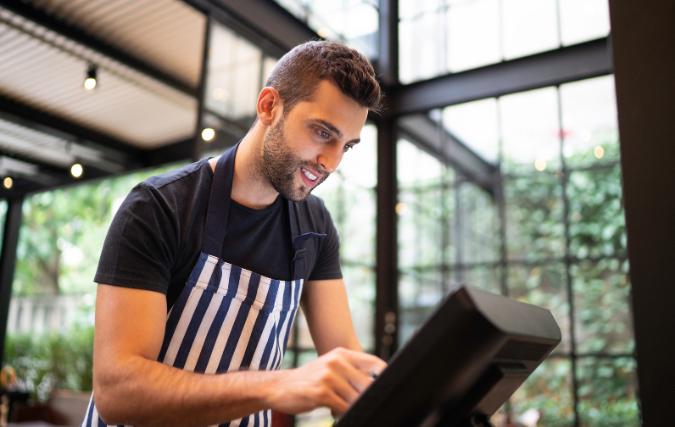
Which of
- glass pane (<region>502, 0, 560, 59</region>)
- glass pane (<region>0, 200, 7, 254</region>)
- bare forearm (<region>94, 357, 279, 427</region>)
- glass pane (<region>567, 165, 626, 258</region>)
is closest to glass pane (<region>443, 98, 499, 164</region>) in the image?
glass pane (<region>502, 0, 560, 59</region>)

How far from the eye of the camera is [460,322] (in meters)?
0.57

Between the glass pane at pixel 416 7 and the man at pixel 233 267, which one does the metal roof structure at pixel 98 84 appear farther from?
the man at pixel 233 267

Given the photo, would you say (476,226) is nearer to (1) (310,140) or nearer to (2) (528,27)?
(2) (528,27)

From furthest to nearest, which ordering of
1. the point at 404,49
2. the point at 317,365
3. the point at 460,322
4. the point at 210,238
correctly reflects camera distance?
the point at 404,49
the point at 210,238
the point at 317,365
the point at 460,322

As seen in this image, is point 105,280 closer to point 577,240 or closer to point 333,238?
point 333,238

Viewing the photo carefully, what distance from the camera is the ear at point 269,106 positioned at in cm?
116

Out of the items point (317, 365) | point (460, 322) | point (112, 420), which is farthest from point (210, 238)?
point (460, 322)

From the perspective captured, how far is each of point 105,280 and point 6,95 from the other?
6121 millimetres

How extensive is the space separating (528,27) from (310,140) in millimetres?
4650

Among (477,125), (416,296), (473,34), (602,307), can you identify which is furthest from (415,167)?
(602,307)

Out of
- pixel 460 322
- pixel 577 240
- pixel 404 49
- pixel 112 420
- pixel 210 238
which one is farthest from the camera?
pixel 404 49

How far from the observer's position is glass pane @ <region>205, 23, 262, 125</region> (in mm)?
3920

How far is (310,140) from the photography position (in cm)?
109

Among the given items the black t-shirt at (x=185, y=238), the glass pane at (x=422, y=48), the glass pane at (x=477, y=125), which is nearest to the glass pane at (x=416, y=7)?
the glass pane at (x=422, y=48)
